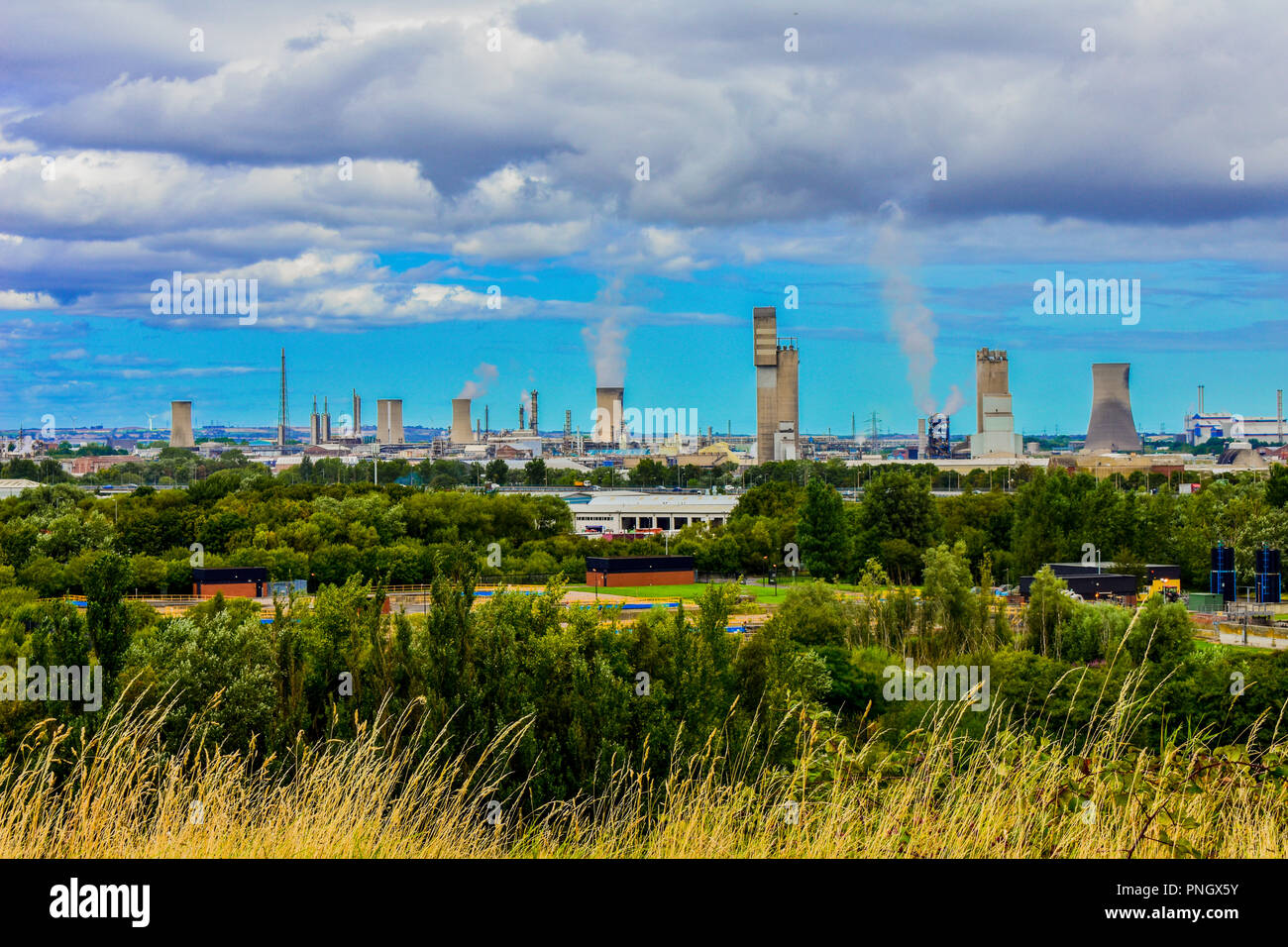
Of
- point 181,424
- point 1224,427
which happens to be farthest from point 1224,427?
point 181,424

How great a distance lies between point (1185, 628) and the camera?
19.8 metres

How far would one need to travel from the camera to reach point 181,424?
12344 cm

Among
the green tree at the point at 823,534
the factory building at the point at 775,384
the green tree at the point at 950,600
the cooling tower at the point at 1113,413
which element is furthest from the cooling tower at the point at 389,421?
the green tree at the point at 950,600

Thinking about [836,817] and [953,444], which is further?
[953,444]

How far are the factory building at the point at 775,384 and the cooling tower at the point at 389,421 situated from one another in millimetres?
58012

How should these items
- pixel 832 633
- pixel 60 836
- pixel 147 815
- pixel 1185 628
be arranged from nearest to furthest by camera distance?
pixel 60 836, pixel 147 815, pixel 1185 628, pixel 832 633

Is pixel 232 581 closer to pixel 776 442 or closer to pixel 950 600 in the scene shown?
pixel 950 600

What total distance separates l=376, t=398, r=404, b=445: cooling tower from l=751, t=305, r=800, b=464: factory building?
5801 cm

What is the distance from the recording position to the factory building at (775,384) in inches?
4031

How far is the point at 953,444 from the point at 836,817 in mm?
132063

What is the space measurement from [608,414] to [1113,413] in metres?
59.1
